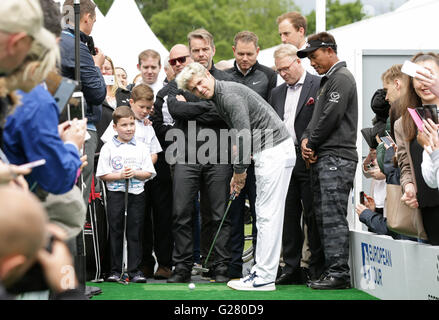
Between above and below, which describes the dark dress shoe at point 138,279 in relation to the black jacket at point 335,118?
below

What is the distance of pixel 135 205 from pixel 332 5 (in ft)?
208

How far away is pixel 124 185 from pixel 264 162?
59.7 inches

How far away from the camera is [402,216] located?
4.86 metres

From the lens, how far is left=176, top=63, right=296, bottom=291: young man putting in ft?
20.6

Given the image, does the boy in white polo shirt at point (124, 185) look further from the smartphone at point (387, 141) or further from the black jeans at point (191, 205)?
the smartphone at point (387, 141)

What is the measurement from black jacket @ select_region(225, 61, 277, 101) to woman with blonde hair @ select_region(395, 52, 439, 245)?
2.86 m

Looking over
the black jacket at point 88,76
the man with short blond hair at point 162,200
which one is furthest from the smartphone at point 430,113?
the man with short blond hair at point 162,200

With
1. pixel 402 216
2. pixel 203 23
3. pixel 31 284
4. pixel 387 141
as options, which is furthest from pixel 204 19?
pixel 31 284

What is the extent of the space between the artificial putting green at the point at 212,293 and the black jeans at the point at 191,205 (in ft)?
1.27

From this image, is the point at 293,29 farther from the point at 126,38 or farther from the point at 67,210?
the point at 126,38

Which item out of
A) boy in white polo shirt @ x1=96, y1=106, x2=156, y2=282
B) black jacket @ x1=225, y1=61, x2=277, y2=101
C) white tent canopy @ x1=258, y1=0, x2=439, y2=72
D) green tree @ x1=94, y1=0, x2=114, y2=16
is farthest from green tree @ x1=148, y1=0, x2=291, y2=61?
boy in white polo shirt @ x1=96, y1=106, x2=156, y2=282

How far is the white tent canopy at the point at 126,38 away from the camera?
18.6 metres

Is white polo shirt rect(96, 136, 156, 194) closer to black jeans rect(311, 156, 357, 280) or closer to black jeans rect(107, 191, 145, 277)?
black jeans rect(107, 191, 145, 277)

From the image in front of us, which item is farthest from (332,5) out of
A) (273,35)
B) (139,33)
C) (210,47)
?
(210,47)
